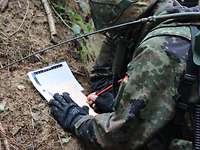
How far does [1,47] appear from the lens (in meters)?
3.79

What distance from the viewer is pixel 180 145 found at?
2719 millimetres

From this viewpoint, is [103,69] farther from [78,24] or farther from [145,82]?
[145,82]

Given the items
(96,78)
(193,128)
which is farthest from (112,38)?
(193,128)

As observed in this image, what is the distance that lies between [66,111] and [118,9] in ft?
2.84

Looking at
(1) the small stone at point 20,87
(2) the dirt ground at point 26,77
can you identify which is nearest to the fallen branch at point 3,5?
(2) the dirt ground at point 26,77

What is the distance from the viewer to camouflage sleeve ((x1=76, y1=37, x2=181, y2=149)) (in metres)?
2.71

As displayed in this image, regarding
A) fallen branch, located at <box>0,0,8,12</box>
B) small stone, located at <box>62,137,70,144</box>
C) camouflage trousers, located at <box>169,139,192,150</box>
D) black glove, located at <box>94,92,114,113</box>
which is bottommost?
camouflage trousers, located at <box>169,139,192,150</box>

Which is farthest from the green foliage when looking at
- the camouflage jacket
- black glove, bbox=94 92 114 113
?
the camouflage jacket

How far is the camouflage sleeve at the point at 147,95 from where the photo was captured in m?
2.71

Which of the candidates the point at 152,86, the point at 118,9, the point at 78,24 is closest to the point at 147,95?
the point at 152,86

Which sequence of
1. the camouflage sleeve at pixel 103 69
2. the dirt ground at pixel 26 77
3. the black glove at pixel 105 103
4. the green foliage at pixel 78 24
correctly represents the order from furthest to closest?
the green foliage at pixel 78 24, the camouflage sleeve at pixel 103 69, the black glove at pixel 105 103, the dirt ground at pixel 26 77

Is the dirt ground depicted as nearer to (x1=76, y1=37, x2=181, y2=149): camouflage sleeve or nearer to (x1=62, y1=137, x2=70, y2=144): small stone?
(x1=62, y1=137, x2=70, y2=144): small stone

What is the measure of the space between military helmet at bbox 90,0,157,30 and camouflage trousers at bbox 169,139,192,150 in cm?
88

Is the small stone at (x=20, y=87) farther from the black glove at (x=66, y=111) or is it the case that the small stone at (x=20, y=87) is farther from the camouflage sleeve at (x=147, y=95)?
the camouflage sleeve at (x=147, y=95)
